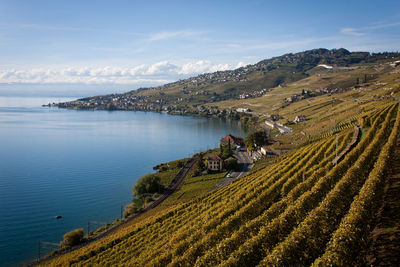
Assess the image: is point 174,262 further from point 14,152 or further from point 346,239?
point 14,152

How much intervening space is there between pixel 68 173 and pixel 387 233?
6675 centimetres

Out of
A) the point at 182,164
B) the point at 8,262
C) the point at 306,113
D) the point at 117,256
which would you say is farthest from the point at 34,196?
the point at 306,113

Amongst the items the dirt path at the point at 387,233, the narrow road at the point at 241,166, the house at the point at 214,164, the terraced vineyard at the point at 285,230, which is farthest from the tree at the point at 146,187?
the dirt path at the point at 387,233

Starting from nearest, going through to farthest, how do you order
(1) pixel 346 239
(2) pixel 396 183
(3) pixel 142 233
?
(1) pixel 346 239 < (2) pixel 396 183 < (3) pixel 142 233

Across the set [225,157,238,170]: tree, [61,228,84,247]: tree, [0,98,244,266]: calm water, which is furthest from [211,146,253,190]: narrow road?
[61,228,84,247]: tree

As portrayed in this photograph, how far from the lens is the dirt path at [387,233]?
1150cm

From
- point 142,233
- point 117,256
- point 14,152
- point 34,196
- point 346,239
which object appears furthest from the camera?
point 14,152

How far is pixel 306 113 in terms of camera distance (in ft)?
354

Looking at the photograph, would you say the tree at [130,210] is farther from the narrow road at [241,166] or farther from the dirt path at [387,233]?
the dirt path at [387,233]

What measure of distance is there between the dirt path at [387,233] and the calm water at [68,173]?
36.5 meters

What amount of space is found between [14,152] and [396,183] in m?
94.6

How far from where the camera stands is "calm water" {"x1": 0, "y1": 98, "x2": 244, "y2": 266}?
40.2 metres

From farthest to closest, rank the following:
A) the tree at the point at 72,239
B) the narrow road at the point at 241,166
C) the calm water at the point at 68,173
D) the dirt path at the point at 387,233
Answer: the narrow road at the point at 241,166 → the calm water at the point at 68,173 → the tree at the point at 72,239 → the dirt path at the point at 387,233

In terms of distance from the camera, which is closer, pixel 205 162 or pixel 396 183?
pixel 396 183
